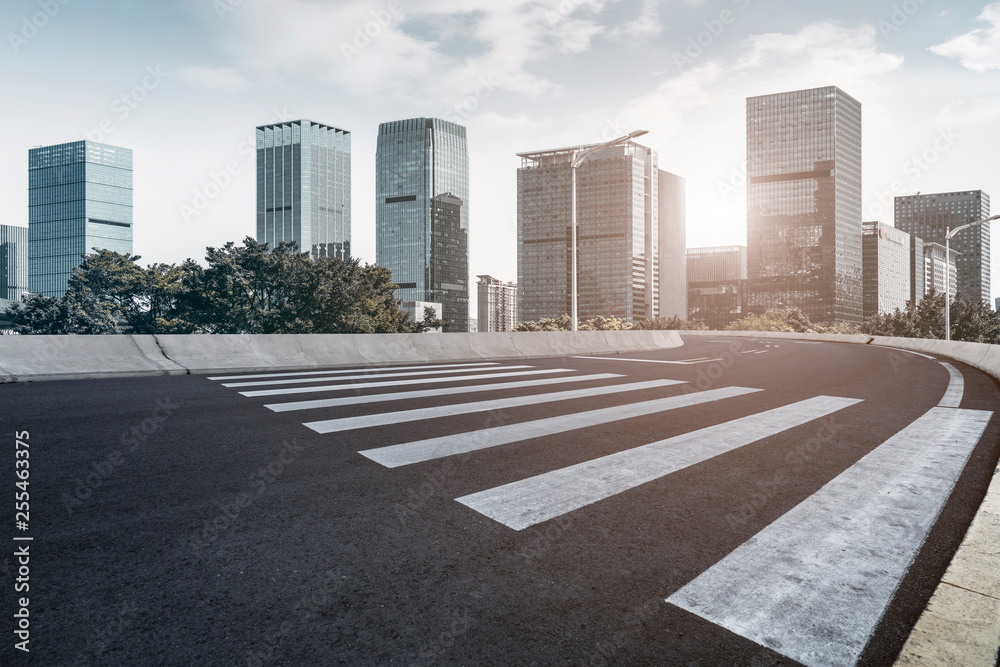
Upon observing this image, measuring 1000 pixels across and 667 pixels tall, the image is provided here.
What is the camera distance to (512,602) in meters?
2.23

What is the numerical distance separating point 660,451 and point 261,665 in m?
3.63

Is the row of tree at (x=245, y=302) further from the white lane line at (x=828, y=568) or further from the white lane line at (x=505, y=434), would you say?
the white lane line at (x=828, y=568)

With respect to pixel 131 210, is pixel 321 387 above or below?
below

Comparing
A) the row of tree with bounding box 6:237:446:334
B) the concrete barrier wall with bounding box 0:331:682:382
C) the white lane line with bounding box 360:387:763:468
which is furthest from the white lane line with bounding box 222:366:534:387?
the row of tree with bounding box 6:237:446:334

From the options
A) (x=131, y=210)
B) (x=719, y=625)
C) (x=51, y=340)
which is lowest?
(x=719, y=625)

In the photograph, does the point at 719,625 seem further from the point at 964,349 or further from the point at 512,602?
the point at 964,349

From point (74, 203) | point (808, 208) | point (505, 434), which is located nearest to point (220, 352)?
point (505, 434)

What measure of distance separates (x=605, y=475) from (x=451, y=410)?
2.92m

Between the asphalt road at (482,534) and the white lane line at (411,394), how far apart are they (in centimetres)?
59

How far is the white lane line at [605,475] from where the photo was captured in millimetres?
3283

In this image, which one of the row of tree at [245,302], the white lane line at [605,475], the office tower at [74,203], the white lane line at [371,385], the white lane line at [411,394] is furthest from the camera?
the office tower at [74,203]

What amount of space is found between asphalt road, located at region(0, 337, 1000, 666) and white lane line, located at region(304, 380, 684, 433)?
0.07 meters

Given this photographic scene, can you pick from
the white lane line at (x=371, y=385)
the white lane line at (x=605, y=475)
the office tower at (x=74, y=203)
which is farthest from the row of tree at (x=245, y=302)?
the office tower at (x=74, y=203)

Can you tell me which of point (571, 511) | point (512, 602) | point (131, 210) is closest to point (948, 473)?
point (571, 511)
